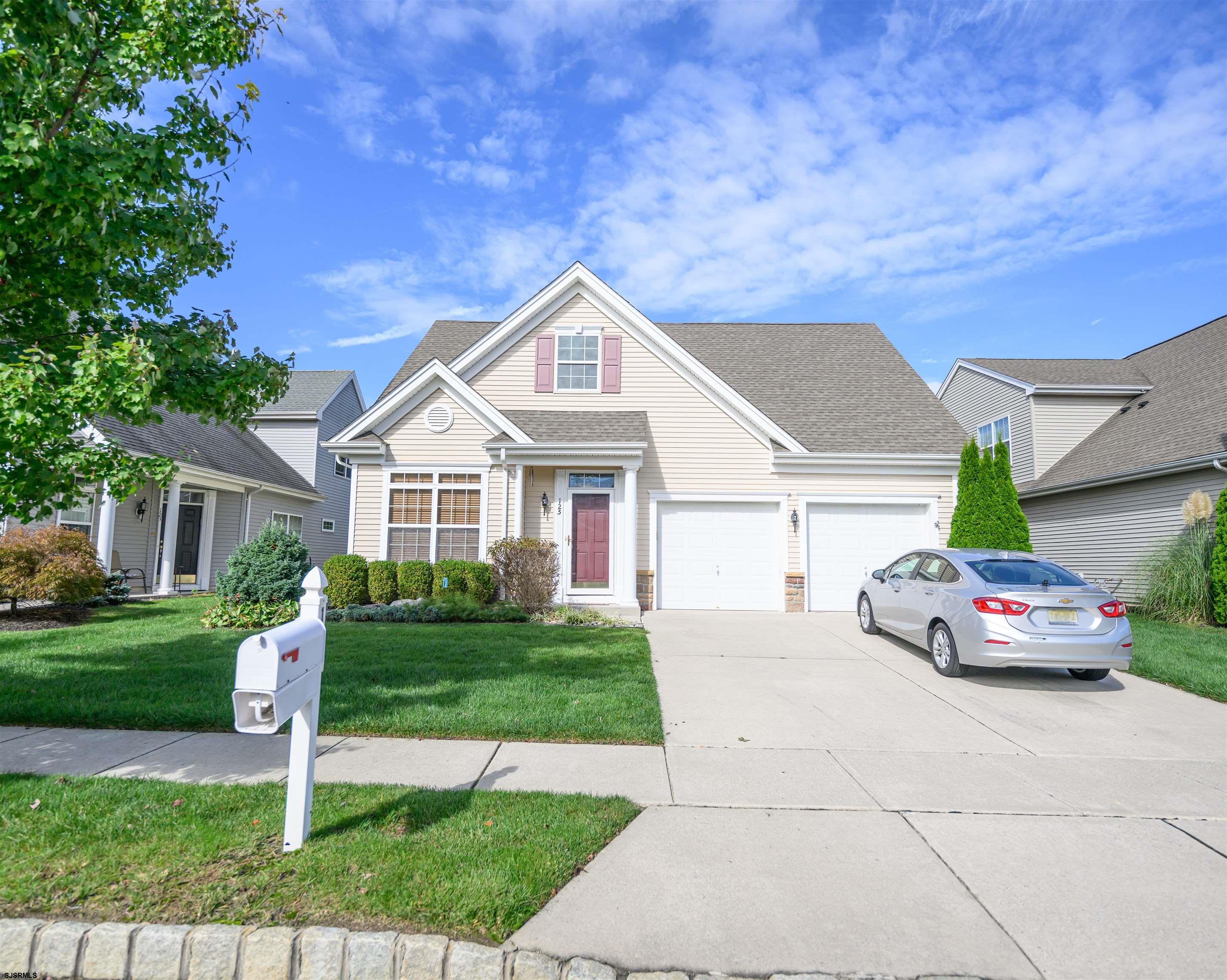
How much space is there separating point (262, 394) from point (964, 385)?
2267cm

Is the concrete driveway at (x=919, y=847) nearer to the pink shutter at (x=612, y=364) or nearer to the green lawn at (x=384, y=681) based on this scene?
the green lawn at (x=384, y=681)

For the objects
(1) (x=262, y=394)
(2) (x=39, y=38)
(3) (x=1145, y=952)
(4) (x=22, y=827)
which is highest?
(2) (x=39, y=38)

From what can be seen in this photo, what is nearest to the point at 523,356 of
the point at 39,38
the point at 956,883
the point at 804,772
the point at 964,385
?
the point at 39,38

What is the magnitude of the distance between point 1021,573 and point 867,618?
3.25m

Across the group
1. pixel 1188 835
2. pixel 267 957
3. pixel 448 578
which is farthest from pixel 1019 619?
pixel 448 578

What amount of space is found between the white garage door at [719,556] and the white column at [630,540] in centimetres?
78

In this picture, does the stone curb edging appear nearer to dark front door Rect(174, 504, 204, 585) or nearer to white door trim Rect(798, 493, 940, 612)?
white door trim Rect(798, 493, 940, 612)

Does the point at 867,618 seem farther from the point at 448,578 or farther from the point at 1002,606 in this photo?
the point at 448,578

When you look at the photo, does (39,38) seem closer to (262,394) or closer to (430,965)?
(262,394)

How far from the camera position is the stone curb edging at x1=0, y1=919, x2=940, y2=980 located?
102 inches

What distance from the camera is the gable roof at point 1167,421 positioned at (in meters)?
14.1

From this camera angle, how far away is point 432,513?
1385 cm

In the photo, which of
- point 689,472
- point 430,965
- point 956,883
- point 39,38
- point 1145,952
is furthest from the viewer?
point 689,472

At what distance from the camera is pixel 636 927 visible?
2.87 metres
